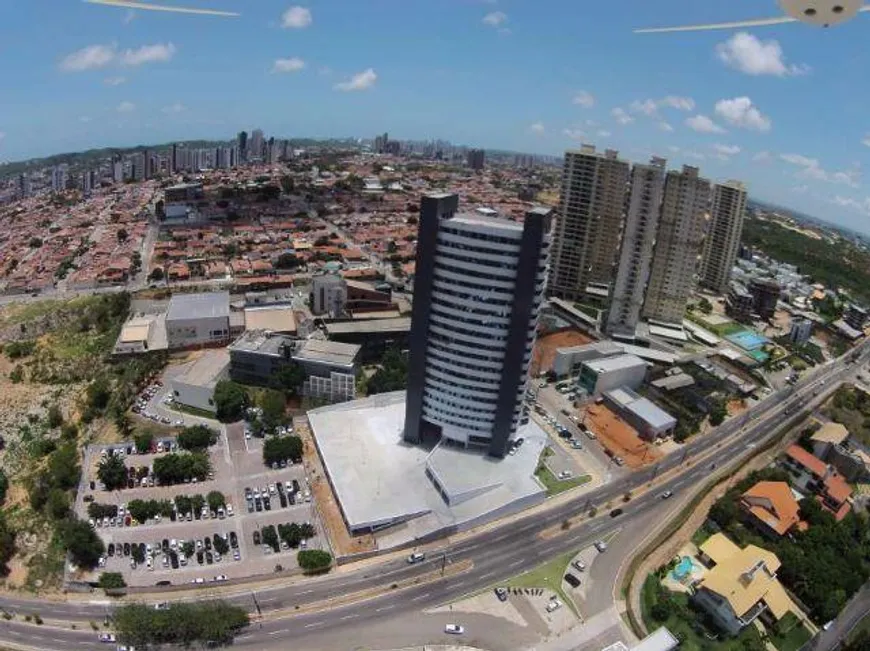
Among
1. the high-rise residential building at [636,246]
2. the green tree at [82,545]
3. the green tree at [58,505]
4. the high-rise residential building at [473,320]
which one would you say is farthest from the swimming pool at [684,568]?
the green tree at [58,505]

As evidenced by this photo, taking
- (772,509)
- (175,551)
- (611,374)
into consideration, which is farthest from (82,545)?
(772,509)

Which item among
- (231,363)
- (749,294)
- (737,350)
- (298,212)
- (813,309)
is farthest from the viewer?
(298,212)

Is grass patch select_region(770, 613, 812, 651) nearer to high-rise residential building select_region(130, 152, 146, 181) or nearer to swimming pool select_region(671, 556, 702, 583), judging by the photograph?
swimming pool select_region(671, 556, 702, 583)

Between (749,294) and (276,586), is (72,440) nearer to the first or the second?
(276,586)

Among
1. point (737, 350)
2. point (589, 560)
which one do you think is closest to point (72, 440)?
point (589, 560)

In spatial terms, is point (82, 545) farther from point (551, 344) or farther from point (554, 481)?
point (551, 344)

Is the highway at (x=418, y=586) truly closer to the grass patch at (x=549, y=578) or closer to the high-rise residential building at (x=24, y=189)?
the grass patch at (x=549, y=578)
